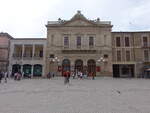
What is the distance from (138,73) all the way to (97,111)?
32.3 metres

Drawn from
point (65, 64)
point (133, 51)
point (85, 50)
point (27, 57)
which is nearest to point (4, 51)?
point (27, 57)

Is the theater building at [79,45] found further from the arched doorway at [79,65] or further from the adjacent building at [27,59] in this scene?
the adjacent building at [27,59]

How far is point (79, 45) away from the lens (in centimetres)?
3588

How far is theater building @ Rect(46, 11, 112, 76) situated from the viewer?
3512 cm

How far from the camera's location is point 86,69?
35.3 meters

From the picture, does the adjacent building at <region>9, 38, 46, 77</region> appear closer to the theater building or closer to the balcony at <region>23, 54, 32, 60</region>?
the balcony at <region>23, 54, 32, 60</region>

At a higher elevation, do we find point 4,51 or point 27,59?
point 4,51

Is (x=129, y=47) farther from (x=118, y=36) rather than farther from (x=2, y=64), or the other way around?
(x=2, y=64)

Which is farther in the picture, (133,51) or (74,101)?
(133,51)

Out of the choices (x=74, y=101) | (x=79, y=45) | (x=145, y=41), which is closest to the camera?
(x=74, y=101)

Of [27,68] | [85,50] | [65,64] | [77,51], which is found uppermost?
[85,50]

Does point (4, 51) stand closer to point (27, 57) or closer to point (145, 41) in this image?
point (27, 57)

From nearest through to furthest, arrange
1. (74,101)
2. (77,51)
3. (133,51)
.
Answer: (74,101) < (77,51) < (133,51)

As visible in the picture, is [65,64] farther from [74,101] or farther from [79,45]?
[74,101]
